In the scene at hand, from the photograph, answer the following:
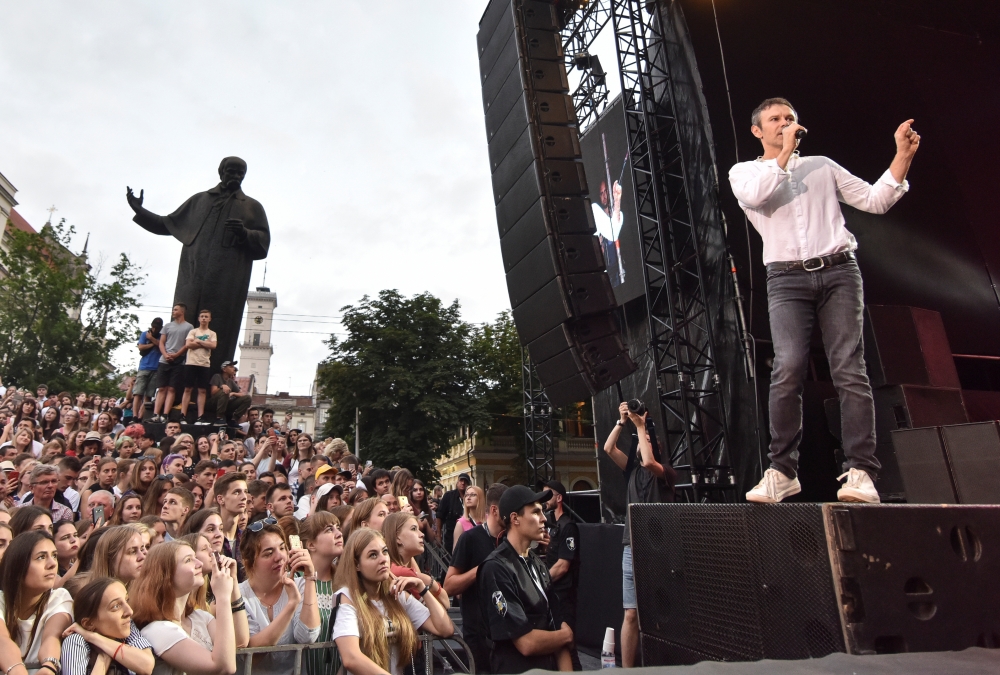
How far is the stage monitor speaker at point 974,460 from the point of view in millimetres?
3674

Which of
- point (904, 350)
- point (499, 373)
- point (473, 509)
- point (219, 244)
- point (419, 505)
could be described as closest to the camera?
point (473, 509)

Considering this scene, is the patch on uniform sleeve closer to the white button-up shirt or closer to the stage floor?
the stage floor

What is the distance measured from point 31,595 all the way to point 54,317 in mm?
28178

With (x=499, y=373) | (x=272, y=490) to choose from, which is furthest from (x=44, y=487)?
(x=499, y=373)

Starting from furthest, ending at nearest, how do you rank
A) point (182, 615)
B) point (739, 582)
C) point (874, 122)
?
point (874, 122) → point (182, 615) → point (739, 582)

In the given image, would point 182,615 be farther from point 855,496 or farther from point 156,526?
point 855,496

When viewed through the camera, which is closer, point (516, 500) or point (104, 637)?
point (104, 637)

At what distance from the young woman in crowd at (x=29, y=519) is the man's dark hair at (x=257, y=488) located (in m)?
1.69

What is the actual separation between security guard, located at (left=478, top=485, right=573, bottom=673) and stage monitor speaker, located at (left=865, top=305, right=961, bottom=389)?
13.4 feet

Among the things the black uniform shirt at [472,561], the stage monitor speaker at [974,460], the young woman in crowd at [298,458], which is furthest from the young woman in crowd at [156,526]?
the stage monitor speaker at [974,460]

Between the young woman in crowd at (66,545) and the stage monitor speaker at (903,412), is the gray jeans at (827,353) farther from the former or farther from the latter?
Answer: the young woman in crowd at (66,545)

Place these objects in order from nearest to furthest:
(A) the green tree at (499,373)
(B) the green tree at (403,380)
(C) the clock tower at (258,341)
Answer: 1. (B) the green tree at (403,380)
2. (A) the green tree at (499,373)
3. (C) the clock tower at (258,341)

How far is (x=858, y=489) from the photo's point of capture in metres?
2.49

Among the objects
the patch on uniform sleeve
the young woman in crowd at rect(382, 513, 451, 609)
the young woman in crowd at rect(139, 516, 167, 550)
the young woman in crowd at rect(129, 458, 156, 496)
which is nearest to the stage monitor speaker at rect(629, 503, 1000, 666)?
the patch on uniform sleeve
